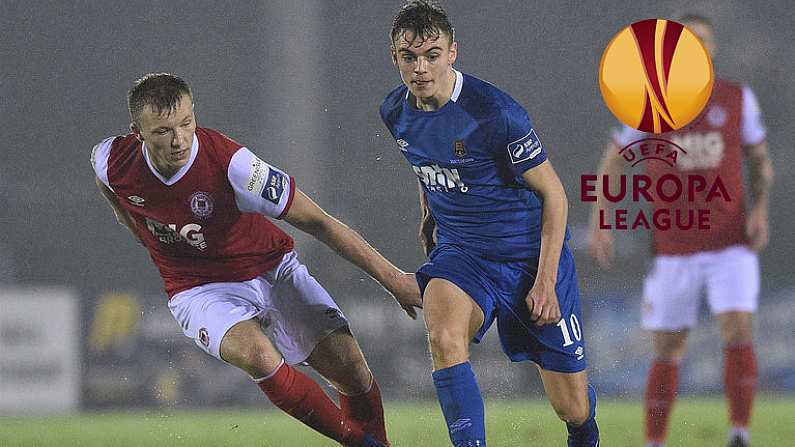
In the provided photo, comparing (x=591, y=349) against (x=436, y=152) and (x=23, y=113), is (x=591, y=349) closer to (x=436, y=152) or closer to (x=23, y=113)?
(x=436, y=152)

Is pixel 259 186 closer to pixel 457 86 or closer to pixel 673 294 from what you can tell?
pixel 457 86

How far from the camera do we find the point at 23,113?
5582 millimetres

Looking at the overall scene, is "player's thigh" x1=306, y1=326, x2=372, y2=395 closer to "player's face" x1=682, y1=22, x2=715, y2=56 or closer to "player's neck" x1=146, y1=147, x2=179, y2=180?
"player's neck" x1=146, y1=147, x2=179, y2=180

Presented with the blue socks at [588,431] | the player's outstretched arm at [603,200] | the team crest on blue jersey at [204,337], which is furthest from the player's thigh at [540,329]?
the player's outstretched arm at [603,200]

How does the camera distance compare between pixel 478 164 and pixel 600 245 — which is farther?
pixel 600 245

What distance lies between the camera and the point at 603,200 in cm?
531

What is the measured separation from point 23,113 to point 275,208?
6.43 feet

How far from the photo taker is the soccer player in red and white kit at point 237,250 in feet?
13.5

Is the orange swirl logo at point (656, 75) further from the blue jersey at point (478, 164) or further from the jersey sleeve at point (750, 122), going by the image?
the blue jersey at point (478, 164)

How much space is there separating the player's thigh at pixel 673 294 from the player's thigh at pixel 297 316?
1896mm

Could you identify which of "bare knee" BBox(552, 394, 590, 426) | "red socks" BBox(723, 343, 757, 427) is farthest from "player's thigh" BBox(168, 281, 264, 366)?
"red socks" BBox(723, 343, 757, 427)

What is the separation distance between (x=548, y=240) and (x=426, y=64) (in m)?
0.74

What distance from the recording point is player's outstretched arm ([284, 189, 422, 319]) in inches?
169

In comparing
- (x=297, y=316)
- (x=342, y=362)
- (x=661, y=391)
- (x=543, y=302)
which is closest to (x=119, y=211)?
(x=297, y=316)
